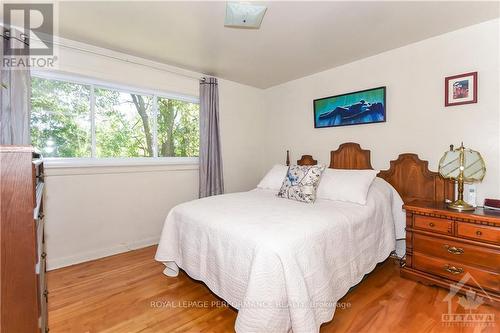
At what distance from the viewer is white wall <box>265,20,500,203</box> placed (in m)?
2.13

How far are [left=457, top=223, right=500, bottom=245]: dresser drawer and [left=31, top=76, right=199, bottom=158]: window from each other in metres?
2.97

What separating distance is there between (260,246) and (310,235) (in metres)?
0.35

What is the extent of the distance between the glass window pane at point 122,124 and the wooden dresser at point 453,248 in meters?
2.97

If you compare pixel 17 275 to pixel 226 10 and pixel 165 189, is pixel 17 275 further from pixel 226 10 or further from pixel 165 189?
pixel 165 189

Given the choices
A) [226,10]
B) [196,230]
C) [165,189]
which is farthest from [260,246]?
[165,189]

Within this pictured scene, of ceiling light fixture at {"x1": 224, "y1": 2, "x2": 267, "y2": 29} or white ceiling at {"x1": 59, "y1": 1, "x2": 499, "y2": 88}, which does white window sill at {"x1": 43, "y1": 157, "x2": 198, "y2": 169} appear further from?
ceiling light fixture at {"x1": 224, "y1": 2, "x2": 267, "y2": 29}

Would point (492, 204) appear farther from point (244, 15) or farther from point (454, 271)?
point (244, 15)

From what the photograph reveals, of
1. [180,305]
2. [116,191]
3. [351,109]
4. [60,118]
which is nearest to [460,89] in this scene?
[351,109]

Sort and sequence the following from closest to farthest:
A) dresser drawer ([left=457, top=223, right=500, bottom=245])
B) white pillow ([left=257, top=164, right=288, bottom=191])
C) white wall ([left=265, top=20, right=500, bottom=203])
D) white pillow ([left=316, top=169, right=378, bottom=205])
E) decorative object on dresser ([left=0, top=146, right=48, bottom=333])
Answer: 1. decorative object on dresser ([left=0, top=146, right=48, bottom=333])
2. dresser drawer ([left=457, top=223, right=500, bottom=245])
3. white wall ([left=265, top=20, right=500, bottom=203])
4. white pillow ([left=316, top=169, right=378, bottom=205])
5. white pillow ([left=257, top=164, right=288, bottom=191])

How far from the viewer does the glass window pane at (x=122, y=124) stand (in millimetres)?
2764

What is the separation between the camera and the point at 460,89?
88.8 inches

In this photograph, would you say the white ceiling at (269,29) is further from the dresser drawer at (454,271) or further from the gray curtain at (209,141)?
the dresser drawer at (454,271)

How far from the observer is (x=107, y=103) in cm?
281

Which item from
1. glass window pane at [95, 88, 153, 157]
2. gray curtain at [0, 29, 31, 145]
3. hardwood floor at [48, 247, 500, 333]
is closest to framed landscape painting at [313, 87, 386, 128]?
hardwood floor at [48, 247, 500, 333]
